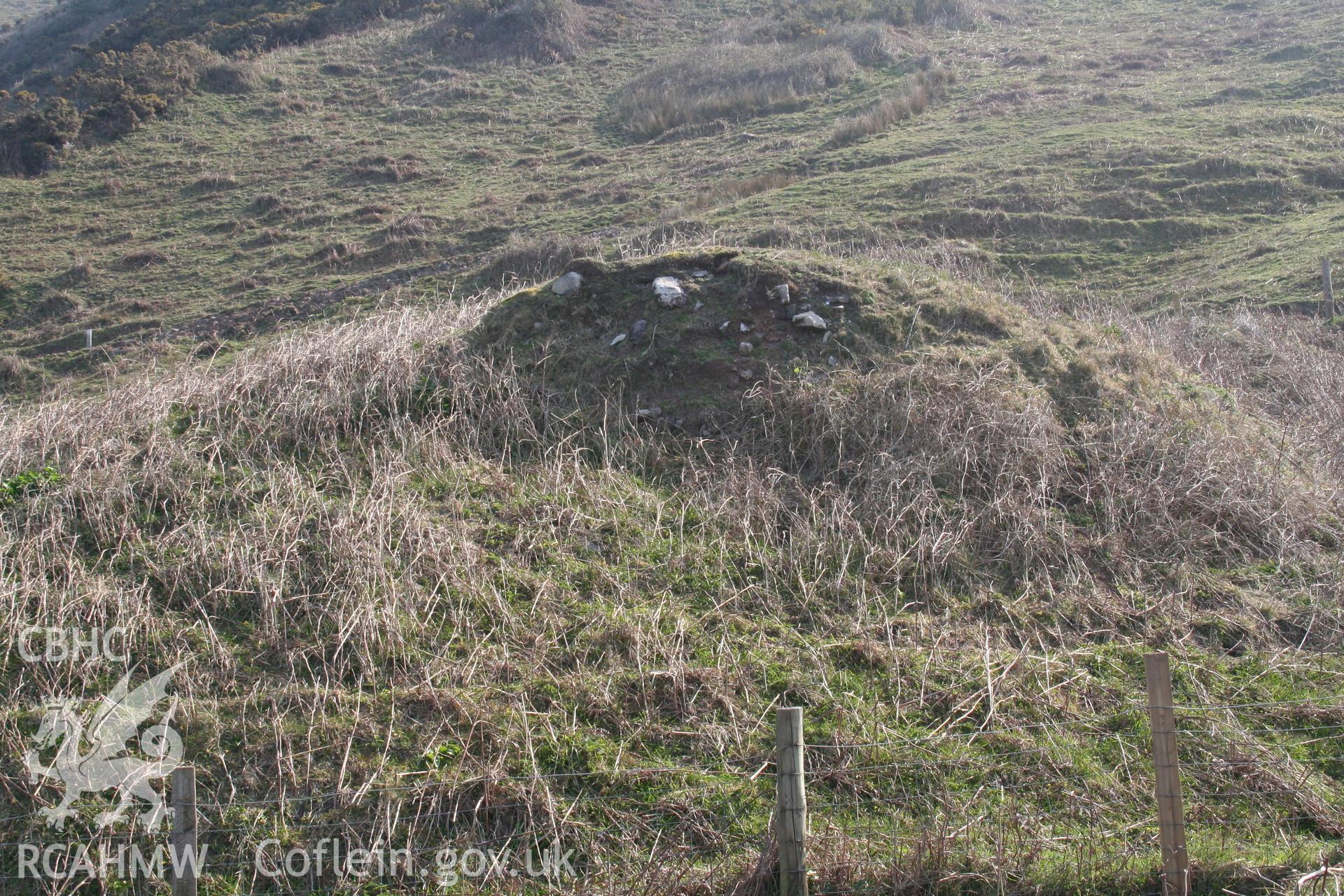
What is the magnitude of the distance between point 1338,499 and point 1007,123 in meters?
17.0

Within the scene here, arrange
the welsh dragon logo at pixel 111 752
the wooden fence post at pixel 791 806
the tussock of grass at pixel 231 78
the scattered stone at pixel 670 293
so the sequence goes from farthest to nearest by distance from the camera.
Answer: the tussock of grass at pixel 231 78, the scattered stone at pixel 670 293, the welsh dragon logo at pixel 111 752, the wooden fence post at pixel 791 806

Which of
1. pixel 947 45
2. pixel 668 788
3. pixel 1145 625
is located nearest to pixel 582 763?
pixel 668 788

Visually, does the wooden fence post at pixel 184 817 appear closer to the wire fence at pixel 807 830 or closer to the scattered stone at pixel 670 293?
the wire fence at pixel 807 830

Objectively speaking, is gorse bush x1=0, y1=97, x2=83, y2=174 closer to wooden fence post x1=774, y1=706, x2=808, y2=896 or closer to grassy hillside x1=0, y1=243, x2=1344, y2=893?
grassy hillside x1=0, y1=243, x2=1344, y2=893

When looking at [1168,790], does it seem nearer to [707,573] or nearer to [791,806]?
[791,806]

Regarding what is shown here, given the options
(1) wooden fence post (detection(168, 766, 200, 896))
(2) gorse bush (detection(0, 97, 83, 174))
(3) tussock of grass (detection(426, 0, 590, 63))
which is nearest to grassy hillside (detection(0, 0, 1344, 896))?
(1) wooden fence post (detection(168, 766, 200, 896))

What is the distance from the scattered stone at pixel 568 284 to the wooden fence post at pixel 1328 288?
1119 centimetres

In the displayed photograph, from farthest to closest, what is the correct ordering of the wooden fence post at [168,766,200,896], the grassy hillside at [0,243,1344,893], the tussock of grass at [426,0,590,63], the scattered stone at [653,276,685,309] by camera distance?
the tussock of grass at [426,0,590,63] < the scattered stone at [653,276,685,309] < the grassy hillside at [0,243,1344,893] < the wooden fence post at [168,766,200,896]

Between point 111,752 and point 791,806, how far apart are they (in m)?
3.68

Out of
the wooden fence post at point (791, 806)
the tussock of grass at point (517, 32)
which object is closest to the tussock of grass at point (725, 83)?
the tussock of grass at point (517, 32)

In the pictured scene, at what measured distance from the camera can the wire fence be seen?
171 inches

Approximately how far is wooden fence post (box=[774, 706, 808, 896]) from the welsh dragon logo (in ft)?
10.2

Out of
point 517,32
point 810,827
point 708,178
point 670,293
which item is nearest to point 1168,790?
point 810,827

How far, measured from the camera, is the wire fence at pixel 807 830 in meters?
4.36
